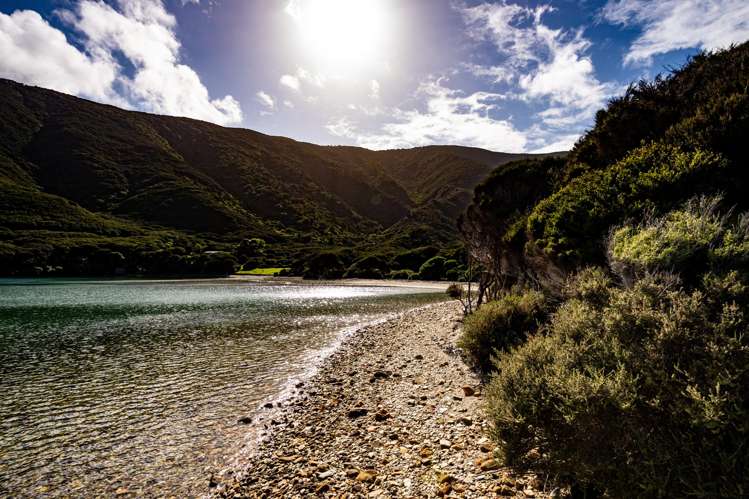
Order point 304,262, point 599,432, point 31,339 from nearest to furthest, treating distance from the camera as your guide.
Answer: point 599,432
point 31,339
point 304,262

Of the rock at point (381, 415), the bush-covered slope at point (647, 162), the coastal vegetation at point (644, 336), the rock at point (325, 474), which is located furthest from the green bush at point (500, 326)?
the rock at point (325, 474)

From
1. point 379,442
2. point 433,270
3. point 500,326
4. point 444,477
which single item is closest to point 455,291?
point 500,326

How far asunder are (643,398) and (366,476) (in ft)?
16.5

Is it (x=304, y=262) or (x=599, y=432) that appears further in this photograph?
(x=304, y=262)

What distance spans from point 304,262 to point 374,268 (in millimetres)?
21920

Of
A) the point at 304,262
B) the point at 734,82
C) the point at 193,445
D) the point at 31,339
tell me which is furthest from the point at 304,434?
the point at 304,262

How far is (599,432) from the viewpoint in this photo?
4820mm

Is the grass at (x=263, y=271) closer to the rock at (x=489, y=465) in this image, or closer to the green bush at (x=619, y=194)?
the green bush at (x=619, y=194)

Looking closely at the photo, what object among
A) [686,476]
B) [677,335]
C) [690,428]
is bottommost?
[686,476]

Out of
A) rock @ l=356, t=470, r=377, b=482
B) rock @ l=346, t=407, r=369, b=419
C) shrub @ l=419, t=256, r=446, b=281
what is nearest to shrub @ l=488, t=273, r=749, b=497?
rock @ l=356, t=470, r=377, b=482

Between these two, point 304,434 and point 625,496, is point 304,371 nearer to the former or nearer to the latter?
point 304,434

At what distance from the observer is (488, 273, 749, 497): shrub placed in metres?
4.06

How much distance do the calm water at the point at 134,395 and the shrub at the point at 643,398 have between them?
6.72 m

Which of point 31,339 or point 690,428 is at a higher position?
point 690,428
